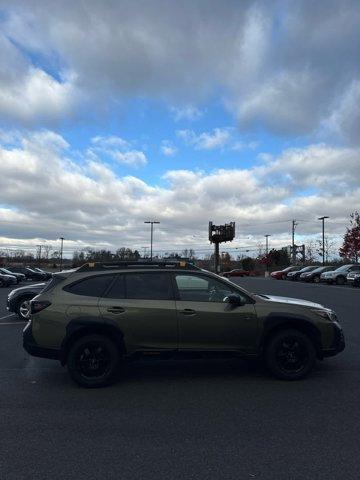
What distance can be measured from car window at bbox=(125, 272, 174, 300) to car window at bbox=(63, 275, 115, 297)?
0.29 metres

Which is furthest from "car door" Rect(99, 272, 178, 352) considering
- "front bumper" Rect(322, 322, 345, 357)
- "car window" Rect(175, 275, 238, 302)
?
"front bumper" Rect(322, 322, 345, 357)

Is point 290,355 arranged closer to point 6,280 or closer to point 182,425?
point 182,425

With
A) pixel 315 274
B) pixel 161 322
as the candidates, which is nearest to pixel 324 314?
pixel 161 322

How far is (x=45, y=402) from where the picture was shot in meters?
5.88

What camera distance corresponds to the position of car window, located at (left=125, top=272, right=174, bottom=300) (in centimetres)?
688

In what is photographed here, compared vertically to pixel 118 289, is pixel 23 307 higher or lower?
lower

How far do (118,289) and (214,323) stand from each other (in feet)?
4.70

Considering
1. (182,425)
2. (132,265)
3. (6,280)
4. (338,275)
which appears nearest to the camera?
(182,425)

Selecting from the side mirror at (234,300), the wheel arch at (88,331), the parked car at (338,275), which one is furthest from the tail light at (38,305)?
the parked car at (338,275)

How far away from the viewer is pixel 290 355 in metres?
6.91

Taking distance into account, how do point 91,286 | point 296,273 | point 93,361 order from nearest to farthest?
point 93,361, point 91,286, point 296,273

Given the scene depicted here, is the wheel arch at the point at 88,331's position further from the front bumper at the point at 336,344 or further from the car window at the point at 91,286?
the front bumper at the point at 336,344

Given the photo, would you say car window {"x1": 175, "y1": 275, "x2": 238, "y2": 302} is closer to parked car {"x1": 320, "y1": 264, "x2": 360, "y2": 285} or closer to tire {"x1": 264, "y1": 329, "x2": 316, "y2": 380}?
tire {"x1": 264, "y1": 329, "x2": 316, "y2": 380}

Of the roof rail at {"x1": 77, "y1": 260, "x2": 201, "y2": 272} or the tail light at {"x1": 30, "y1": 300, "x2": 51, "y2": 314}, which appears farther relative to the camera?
the roof rail at {"x1": 77, "y1": 260, "x2": 201, "y2": 272}
